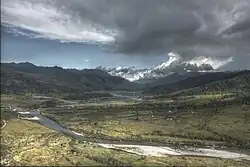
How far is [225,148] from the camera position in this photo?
16925 centimetres

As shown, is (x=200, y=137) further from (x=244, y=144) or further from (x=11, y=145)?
(x=11, y=145)

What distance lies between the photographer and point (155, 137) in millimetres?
192125

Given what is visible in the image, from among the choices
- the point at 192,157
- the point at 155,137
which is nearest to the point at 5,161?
the point at 192,157

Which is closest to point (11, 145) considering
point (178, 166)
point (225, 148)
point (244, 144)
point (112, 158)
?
point (112, 158)

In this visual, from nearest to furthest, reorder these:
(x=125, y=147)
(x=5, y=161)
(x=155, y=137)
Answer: (x=5, y=161) → (x=125, y=147) → (x=155, y=137)

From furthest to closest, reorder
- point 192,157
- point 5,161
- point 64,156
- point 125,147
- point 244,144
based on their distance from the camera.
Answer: point 244,144, point 125,147, point 192,157, point 64,156, point 5,161

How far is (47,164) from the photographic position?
115m

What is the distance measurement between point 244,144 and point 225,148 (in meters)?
15.2

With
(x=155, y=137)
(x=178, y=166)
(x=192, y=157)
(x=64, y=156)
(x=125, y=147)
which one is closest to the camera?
(x=178, y=166)

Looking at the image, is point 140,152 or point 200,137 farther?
point 200,137

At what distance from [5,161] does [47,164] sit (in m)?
13.1

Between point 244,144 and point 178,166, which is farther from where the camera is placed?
point 244,144

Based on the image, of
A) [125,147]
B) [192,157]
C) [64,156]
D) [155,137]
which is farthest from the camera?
[155,137]

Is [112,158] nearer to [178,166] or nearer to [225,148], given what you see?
[178,166]
